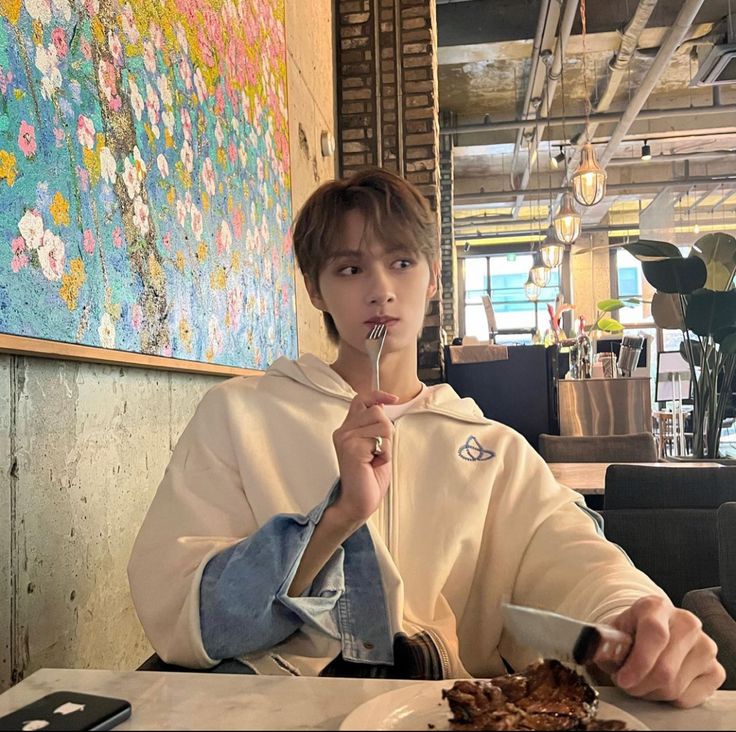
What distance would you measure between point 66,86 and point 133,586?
912 mm

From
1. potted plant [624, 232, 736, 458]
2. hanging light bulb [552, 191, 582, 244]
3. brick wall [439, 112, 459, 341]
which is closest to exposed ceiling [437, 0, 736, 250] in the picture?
brick wall [439, 112, 459, 341]

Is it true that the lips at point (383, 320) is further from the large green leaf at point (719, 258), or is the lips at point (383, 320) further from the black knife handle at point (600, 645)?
the large green leaf at point (719, 258)

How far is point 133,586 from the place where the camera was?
1.06m

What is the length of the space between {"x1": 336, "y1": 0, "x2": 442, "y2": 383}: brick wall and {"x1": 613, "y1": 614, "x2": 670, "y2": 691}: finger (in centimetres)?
408

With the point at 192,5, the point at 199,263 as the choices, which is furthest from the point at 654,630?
the point at 192,5

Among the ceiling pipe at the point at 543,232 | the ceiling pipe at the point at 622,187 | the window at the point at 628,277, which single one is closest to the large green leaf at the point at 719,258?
the ceiling pipe at the point at 622,187

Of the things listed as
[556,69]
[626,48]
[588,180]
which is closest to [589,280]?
[556,69]

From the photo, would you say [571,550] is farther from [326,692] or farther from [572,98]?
[572,98]

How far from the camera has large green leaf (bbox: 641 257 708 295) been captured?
3928 mm

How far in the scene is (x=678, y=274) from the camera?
395cm

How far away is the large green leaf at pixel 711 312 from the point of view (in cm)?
386

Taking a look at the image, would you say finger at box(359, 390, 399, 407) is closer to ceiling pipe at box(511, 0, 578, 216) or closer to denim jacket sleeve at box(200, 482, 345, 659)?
denim jacket sleeve at box(200, 482, 345, 659)

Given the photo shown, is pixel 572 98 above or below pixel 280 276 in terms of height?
above

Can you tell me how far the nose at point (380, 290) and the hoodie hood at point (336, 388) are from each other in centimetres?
18
